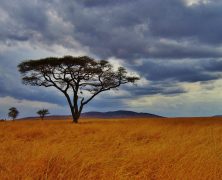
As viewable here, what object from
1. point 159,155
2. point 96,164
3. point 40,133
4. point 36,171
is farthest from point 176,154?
point 40,133

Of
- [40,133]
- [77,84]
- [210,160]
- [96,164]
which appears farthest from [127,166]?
[77,84]

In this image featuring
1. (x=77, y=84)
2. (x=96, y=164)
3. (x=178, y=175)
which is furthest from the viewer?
(x=77, y=84)

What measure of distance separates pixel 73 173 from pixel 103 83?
33589 mm

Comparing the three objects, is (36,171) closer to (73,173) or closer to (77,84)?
(73,173)

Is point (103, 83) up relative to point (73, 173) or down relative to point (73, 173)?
up

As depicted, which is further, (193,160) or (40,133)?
(40,133)

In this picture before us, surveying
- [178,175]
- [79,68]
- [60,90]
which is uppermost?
[79,68]

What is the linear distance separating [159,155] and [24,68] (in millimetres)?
34031

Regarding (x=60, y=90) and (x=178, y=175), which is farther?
(x=60, y=90)

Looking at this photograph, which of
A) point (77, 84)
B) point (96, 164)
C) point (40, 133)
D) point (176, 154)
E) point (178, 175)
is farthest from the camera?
point (77, 84)

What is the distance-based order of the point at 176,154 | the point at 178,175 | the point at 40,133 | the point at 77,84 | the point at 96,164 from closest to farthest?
the point at 178,175 < the point at 96,164 < the point at 176,154 < the point at 40,133 < the point at 77,84

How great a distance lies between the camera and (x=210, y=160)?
18.4ft

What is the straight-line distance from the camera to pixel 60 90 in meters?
37.3

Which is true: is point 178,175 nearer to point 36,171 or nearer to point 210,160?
point 210,160
